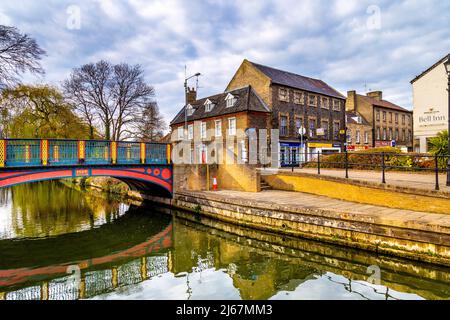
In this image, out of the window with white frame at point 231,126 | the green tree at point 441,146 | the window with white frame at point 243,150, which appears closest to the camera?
the green tree at point 441,146

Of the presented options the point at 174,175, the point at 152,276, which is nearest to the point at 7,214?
the point at 174,175

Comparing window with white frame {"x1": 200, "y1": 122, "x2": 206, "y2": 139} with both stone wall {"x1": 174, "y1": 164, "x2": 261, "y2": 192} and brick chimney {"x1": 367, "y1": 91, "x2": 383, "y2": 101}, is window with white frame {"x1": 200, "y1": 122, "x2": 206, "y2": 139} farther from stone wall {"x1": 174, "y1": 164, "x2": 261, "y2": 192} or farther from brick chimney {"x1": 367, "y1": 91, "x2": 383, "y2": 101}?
brick chimney {"x1": 367, "y1": 91, "x2": 383, "y2": 101}

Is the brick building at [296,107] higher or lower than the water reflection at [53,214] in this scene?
higher

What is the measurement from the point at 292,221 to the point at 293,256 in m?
1.74

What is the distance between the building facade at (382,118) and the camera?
1448 inches

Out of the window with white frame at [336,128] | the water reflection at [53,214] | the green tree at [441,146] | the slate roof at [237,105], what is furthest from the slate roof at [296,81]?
the water reflection at [53,214]

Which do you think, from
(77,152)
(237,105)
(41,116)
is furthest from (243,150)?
(41,116)

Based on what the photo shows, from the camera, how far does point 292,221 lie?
9.91m

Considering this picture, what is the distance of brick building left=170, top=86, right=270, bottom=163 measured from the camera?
2363 centimetres

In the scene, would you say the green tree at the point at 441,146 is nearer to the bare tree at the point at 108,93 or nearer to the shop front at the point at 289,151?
the shop front at the point at 289,151

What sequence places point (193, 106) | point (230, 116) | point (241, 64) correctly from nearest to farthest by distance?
point (230, 116) → point (241, 64) → point (193, 106)

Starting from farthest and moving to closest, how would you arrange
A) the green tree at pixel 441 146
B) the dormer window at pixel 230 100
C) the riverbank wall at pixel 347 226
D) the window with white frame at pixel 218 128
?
the window with white frame at pixel 218 128 < the dormer window at pixel 230 100 < the green tree at pixel 441 146 < the riverbank wall at pixel 347 226

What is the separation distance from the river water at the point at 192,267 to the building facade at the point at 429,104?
45.9 feet
